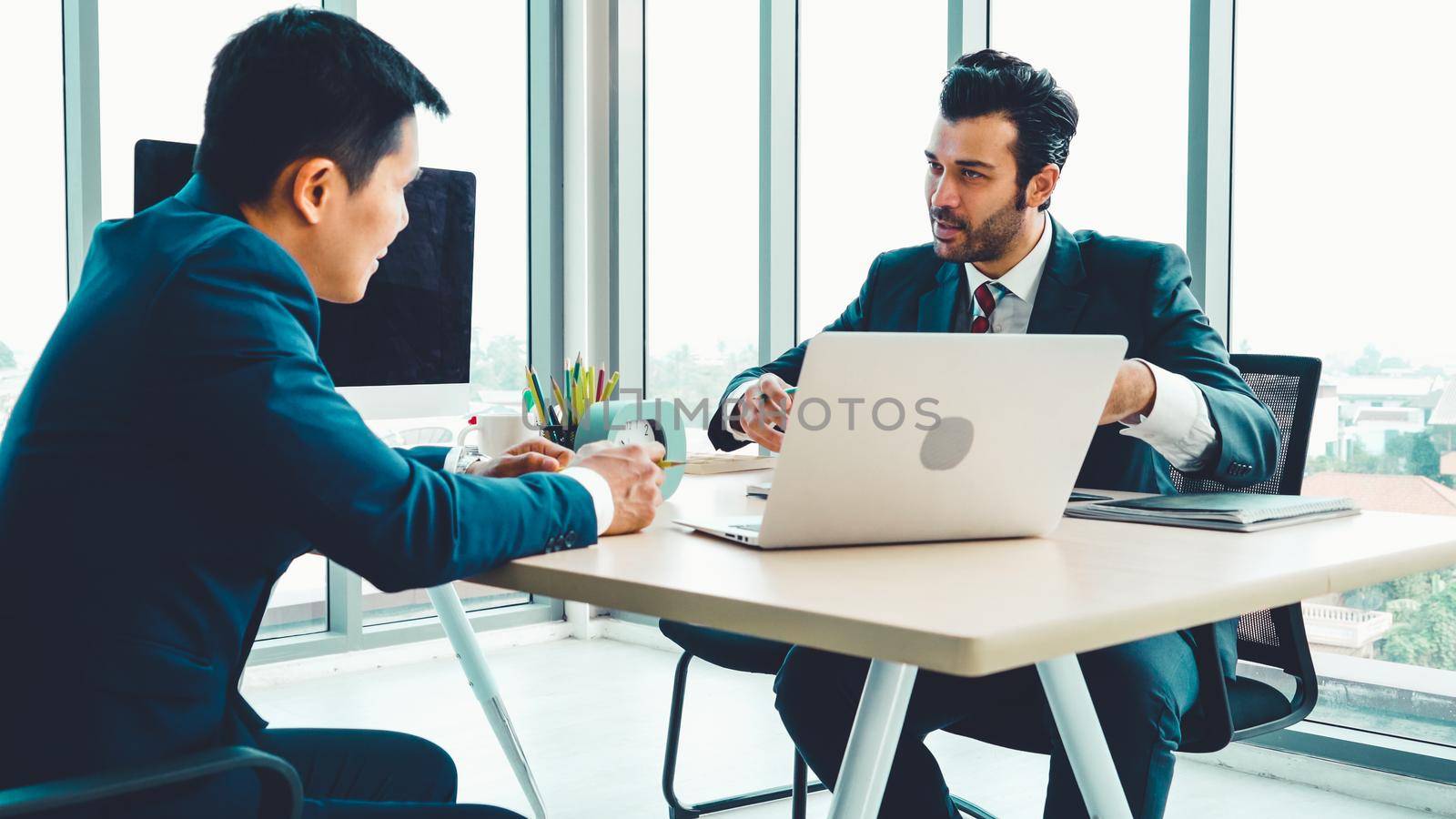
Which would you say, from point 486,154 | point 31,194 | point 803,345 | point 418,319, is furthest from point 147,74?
point 803,345

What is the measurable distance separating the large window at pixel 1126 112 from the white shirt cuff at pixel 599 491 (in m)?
1.92

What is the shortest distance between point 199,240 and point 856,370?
54 cm

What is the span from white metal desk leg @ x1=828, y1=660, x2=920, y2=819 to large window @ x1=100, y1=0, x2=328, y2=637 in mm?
2702

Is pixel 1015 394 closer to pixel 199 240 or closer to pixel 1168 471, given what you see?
pixel 199 240

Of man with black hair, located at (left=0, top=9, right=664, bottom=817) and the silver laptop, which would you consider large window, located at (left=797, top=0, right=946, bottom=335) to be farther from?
man with black hair, located at (left=0, top=9, right=664, bottom=817)

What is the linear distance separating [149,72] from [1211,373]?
2.90 meters

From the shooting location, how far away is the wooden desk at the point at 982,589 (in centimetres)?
79

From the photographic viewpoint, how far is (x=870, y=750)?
3.35ft

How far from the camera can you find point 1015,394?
1094 mm

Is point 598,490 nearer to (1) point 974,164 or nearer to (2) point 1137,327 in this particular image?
(2) point 1137,327

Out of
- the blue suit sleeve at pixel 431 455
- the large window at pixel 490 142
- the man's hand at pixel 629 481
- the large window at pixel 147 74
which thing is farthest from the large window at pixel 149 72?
the man's hand at pixel 629 481

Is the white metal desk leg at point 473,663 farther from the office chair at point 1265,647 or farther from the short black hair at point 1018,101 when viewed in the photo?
the short black hair at point 1018,101

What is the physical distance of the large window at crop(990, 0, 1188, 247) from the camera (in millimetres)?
2840

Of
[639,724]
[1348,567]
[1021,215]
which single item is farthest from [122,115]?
[1348,567]
